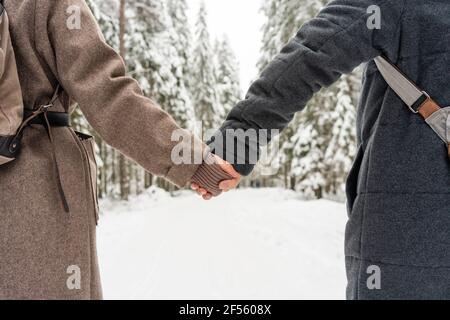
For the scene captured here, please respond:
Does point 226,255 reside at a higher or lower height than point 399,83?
lower

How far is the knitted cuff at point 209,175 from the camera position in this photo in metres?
2.23

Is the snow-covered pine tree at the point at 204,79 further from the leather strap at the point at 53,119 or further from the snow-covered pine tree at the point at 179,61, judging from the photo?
the leather strap at the point at 53,119

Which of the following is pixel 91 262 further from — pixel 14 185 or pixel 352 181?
pixel 352 181

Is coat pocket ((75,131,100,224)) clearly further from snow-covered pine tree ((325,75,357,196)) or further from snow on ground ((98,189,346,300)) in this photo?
snow-covered pine tree ((325,75,357,196))

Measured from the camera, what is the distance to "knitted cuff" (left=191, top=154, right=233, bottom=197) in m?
2.23

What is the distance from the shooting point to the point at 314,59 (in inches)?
75.2

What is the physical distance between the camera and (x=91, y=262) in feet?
7.13

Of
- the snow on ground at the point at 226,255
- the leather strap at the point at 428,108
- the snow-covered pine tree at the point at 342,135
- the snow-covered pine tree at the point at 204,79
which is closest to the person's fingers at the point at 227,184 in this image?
the leather strap at the point at 428,108

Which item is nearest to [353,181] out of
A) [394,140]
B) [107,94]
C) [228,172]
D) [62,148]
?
[394,140]

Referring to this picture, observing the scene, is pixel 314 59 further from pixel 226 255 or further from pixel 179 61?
pixel 179 61

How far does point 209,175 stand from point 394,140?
0.94 metres

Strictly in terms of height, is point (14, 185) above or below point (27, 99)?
below

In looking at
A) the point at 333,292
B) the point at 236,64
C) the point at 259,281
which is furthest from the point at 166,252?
the point at 236,64
